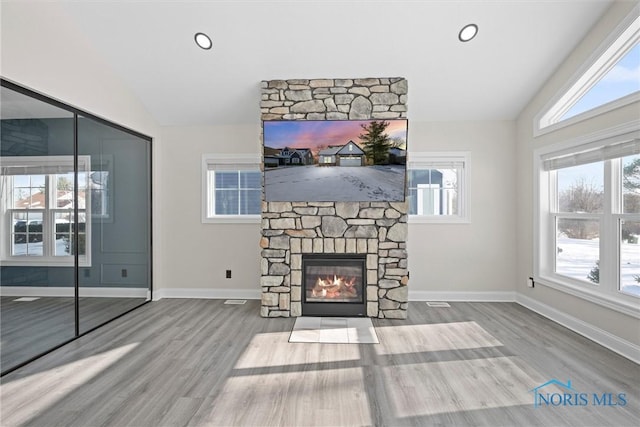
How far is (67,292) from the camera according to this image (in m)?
3.02

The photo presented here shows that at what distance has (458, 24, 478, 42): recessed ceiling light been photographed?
3111 mm

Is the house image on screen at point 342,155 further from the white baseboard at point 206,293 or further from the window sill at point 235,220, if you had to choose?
the white baseboard at point 206,293

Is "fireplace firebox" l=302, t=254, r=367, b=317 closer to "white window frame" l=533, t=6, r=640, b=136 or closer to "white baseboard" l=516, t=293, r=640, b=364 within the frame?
"white baseboard" l=516, t=293, r=640, b=364

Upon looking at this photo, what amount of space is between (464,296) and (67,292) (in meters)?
4.56

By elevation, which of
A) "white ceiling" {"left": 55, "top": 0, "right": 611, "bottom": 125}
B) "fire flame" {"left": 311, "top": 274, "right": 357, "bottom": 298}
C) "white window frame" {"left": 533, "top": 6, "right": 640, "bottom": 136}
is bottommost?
"fire flame" {"left": 311, "top": 274, "right": 357, "bottom": 298}

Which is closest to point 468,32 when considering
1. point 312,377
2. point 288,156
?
point 288,156

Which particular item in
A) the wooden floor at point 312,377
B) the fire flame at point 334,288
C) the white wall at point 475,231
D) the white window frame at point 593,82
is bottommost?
the wooden floor at point 312,377

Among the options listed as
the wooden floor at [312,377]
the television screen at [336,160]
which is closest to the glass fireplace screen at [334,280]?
the wooden floor at [312,377]

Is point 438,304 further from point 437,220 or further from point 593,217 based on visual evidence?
point 593,217

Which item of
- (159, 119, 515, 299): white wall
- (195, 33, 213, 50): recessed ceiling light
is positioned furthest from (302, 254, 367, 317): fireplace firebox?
(195, 33, 213, 50): recessed ceiling light

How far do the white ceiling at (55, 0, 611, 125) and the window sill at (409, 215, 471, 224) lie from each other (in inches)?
56.5

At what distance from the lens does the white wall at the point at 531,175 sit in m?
2.75

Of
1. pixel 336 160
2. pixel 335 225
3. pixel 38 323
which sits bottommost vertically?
pixel 38 323

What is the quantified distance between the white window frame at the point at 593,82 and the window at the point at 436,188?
3.42ft
